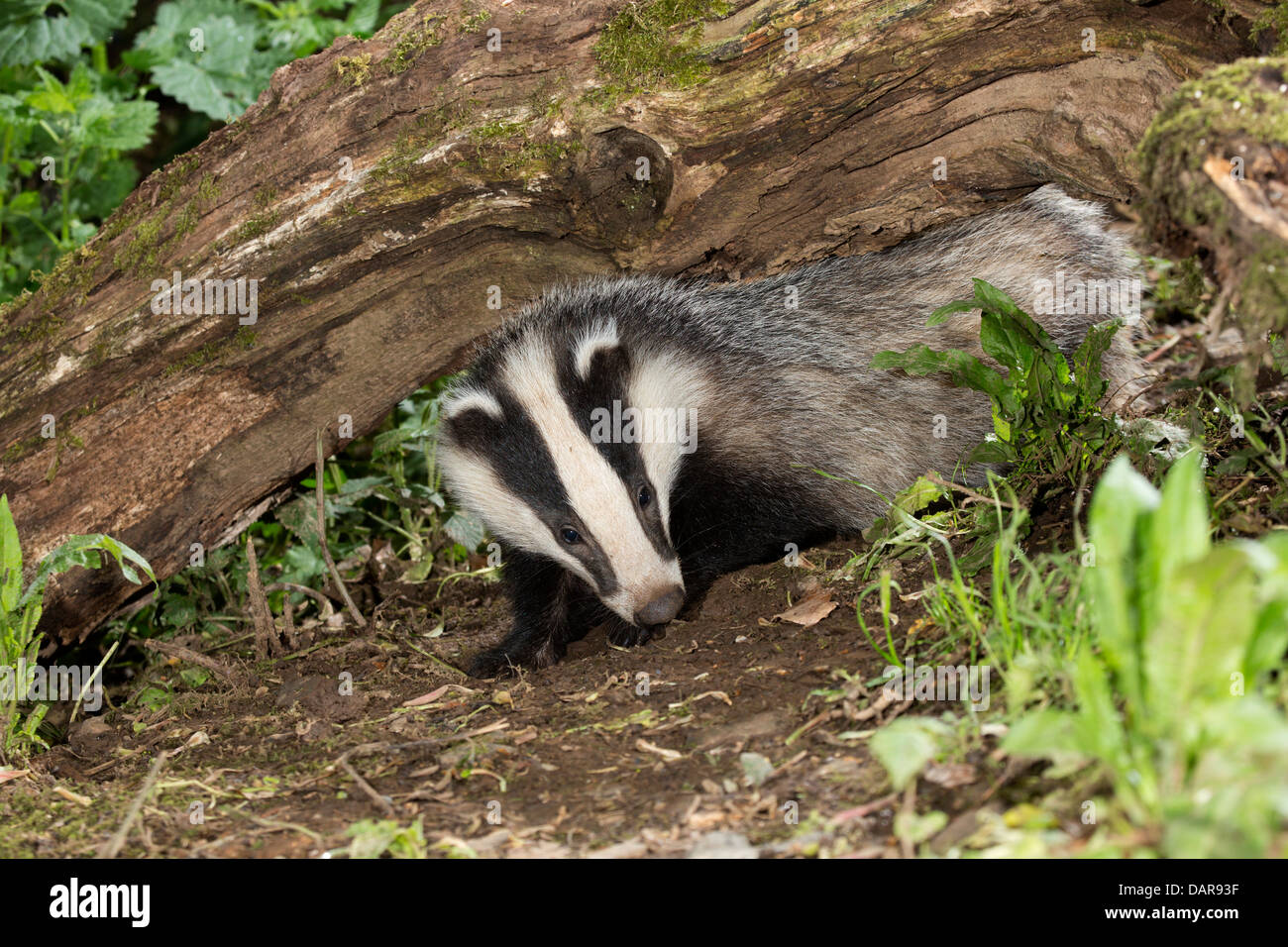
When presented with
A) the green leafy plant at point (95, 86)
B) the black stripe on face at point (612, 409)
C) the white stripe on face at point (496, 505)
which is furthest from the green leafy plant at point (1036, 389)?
the green leafy plant at point (95, 86)

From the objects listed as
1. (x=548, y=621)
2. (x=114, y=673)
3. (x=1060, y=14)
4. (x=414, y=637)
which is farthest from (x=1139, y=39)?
(x=114, y=673)

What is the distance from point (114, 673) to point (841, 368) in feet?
11.8

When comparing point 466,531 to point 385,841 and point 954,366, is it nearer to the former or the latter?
point 954,366

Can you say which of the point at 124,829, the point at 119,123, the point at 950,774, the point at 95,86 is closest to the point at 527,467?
the point at 124,829

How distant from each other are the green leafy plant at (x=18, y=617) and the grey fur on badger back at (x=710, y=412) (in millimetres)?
1442

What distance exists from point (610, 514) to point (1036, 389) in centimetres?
152

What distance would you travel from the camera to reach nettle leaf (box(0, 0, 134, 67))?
6191 mm

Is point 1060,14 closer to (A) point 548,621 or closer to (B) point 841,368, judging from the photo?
(B) point 841,368

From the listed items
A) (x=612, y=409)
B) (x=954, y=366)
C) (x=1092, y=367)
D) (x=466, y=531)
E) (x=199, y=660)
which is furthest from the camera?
(x=466, y=531)

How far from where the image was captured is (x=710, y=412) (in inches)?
181

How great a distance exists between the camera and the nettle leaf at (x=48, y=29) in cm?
619

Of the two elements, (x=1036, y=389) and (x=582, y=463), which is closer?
(x=1036, y=389)

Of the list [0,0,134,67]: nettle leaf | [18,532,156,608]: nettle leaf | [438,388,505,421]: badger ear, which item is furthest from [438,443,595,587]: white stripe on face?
[0,0,134,67]: nettle leaf

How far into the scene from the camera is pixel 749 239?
14.2ft
